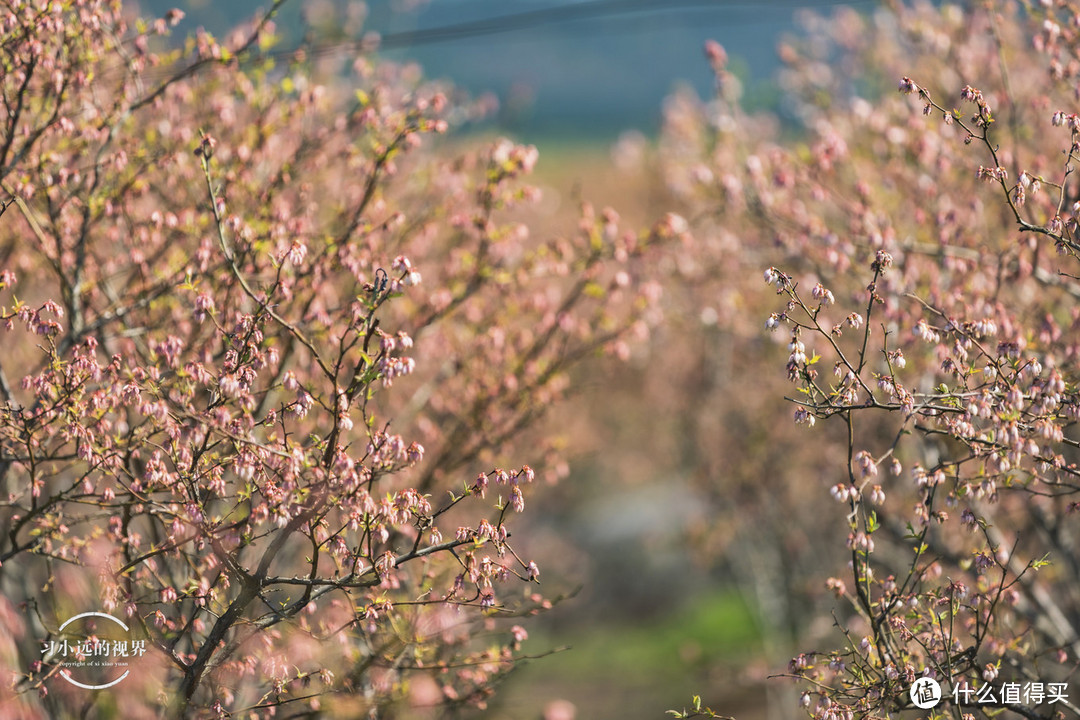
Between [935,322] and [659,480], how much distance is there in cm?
2224

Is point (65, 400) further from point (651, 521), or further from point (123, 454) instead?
point (651, 521)

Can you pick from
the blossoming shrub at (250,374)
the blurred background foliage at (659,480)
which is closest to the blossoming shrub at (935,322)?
the blurred background foliage at (659,480)

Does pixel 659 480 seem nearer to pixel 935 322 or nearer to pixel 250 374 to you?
pixel 935 322

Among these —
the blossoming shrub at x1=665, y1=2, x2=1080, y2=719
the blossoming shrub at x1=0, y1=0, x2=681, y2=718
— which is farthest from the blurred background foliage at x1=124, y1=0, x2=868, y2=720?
the blossoming shrub at x1=665, y1=2, x2=1080, y2=719

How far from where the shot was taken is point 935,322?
7609 mm

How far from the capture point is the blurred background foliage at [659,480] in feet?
37.3

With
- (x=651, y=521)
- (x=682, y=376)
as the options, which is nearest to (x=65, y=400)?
(x=682, y=376)

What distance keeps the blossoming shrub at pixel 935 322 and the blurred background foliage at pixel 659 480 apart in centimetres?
116

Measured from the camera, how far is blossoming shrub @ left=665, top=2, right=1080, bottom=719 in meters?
4.93

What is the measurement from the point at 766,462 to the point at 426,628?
28.0 ft

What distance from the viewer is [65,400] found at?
4965 millimetres

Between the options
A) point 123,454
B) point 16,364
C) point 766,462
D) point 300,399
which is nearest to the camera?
point 300,399

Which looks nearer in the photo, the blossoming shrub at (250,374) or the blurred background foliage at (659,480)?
the blossoming shrub at (250,374)

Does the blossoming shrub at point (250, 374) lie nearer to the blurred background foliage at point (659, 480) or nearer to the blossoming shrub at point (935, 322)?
the blurred background foliage at point (659, 480)
